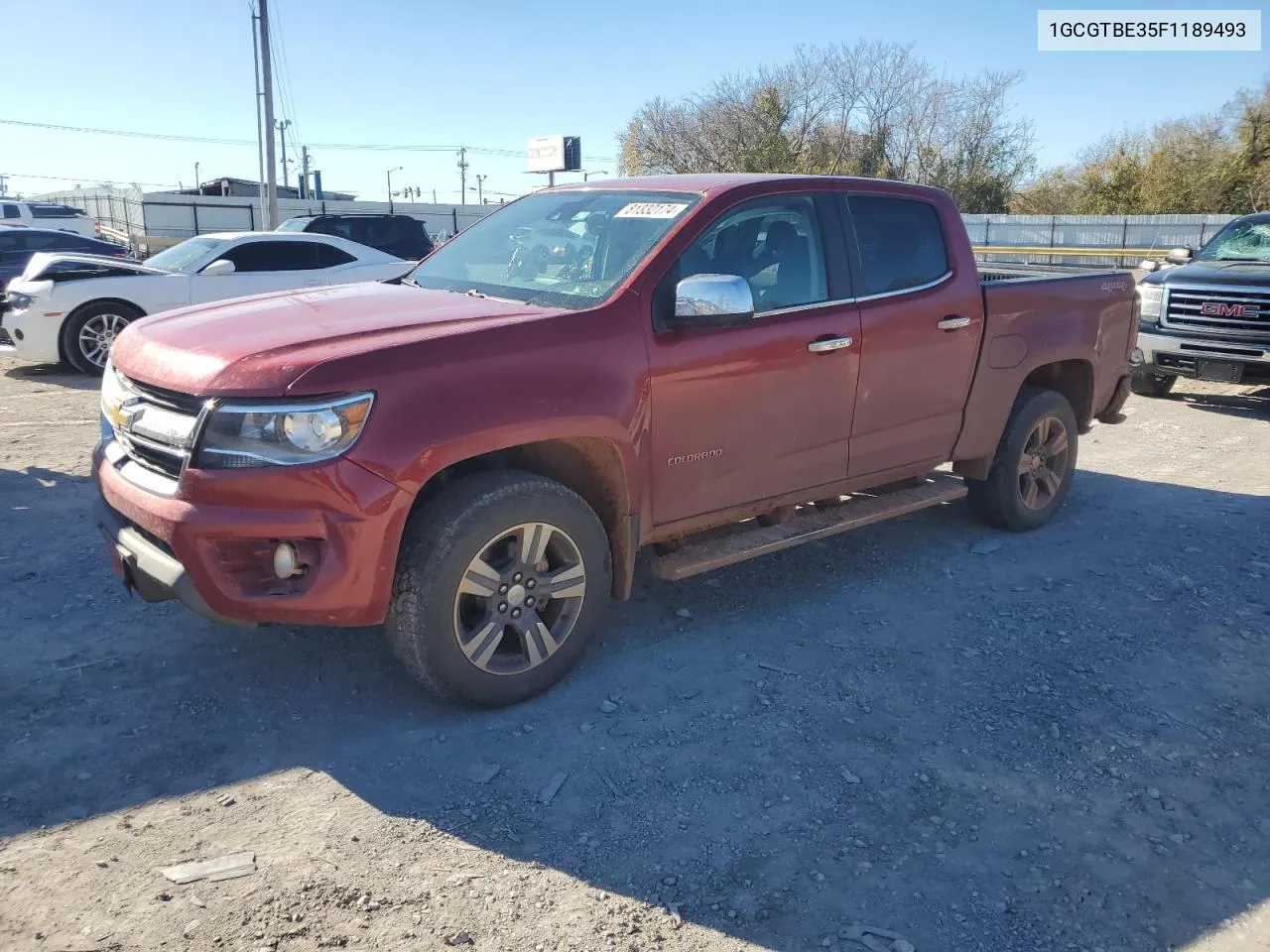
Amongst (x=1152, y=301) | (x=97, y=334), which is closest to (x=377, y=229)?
(x=97, y=334)

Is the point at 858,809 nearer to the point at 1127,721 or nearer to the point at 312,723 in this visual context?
the point at 1127,721

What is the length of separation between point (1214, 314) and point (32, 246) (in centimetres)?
1558

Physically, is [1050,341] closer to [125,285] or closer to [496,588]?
[496,588]

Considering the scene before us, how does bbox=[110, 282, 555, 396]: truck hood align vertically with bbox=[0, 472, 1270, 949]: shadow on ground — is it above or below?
above

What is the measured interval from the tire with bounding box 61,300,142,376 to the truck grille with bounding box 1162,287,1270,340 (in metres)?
10.9

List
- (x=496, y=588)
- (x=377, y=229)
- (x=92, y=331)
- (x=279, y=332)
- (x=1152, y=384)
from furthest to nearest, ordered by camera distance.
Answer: (x=377, y=229) < (x=1152, y=384) < (x=92, y=331) < (x=496, y=588) < (x=279, y=332)

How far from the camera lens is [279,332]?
3.40 meters

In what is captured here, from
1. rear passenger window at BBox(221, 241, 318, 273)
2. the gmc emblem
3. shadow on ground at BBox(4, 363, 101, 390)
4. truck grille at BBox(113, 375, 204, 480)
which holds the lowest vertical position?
shadow on ground at BBox(4, 363, 101, 390)

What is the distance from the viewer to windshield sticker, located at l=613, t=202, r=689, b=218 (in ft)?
13.5

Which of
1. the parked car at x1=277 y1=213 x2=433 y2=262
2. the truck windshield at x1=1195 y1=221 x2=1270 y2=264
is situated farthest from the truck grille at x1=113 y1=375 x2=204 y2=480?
the parked car at x1=277 y1=213 x2=433 y2=262

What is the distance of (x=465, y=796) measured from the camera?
10.3ft

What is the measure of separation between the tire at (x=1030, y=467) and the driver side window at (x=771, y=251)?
1.84m

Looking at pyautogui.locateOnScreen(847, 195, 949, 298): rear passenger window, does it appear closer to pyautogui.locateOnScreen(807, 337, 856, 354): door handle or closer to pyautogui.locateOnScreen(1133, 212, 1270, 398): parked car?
pyautogui.locateOnScreen(807, 337, 856, 354): door handle

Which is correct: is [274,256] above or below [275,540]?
above
